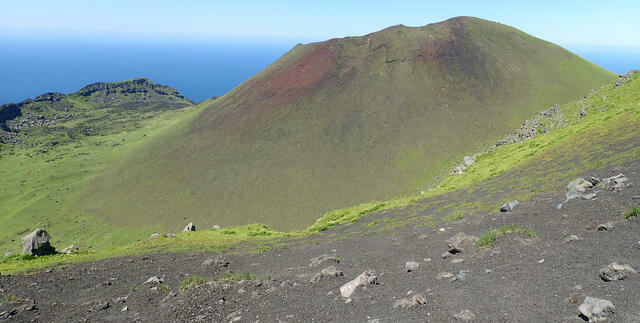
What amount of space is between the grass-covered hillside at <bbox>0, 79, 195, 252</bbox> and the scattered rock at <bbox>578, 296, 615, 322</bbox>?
5832cm

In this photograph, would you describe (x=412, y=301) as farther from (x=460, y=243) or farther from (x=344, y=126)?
(x=344, y=126)

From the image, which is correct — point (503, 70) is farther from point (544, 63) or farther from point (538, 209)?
point (538, 209)

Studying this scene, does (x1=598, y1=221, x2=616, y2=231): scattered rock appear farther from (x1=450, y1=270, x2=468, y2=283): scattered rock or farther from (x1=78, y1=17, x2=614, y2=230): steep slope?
(x1=78, y1=17, x2=614, y2=230): steep slope

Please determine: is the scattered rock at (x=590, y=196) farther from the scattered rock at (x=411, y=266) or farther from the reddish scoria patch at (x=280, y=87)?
the reddish scoria patch at (x=280, y=87)

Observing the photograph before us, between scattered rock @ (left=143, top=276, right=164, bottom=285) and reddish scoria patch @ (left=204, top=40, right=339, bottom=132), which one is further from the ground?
reddish scoria patch @ (left=204, top=40, right=339, bottom=132)

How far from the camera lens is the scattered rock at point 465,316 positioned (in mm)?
10758

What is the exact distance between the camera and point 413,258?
61.8 feet

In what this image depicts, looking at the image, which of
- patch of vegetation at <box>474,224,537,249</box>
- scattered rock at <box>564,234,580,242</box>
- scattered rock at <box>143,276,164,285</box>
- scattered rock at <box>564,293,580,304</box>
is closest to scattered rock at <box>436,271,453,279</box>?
patch of vegetation at <box>474,224,537,249</box>

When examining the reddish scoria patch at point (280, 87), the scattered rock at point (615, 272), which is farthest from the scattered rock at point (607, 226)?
the reddish scoria patch at point (280, 87)

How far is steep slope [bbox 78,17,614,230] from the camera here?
57.9 meters

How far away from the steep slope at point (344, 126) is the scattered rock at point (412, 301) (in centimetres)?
3736

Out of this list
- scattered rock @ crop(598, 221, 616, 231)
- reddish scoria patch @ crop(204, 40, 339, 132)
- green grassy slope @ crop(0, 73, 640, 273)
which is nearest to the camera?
scattered rock @ crop(598, 221, 616, 231)

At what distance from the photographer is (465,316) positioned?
35.7 ft

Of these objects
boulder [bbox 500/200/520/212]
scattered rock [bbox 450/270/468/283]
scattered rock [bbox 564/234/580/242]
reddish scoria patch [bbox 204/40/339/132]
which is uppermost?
reddish scoria patch [bbox 204/40/339/132]
